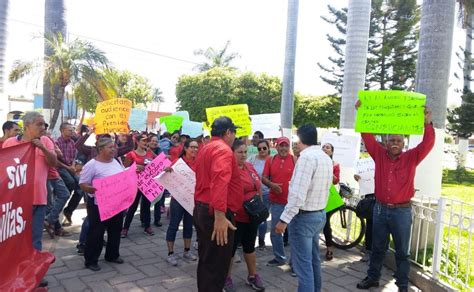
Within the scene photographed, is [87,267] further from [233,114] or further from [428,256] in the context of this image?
[428,256]

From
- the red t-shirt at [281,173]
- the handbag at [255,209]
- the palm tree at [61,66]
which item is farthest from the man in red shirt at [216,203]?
the palm tree at [61,66]

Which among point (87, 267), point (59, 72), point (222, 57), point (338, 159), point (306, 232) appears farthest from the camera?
point (222, 57)

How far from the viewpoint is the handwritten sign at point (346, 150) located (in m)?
6.90

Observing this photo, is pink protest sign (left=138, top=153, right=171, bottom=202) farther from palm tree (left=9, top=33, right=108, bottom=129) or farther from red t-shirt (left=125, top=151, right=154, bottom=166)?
palm tree (left=9, top=33, right=108, bottom=129)

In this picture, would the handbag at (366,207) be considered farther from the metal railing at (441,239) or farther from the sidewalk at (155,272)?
the sidewalk at (155,272)

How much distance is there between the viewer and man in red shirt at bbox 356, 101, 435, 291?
421cm

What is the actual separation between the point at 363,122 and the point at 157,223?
14.6 feet

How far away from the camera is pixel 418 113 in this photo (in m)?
4.23

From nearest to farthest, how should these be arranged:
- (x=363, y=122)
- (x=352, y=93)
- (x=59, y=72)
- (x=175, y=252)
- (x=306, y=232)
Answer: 1. (x=306, y=232)
2. (x=363, y=122)
3. (x=175, y=252)
4. (x=352, y=93)
5. (x=59, y=72)

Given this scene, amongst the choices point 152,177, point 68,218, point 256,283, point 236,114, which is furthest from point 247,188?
point 68,218

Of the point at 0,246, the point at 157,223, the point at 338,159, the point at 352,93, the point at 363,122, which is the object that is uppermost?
the point at 352,93

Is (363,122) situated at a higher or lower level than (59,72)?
lower

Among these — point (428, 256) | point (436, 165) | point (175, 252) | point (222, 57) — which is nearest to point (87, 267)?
point (175, 252)

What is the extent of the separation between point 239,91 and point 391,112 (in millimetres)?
24290
